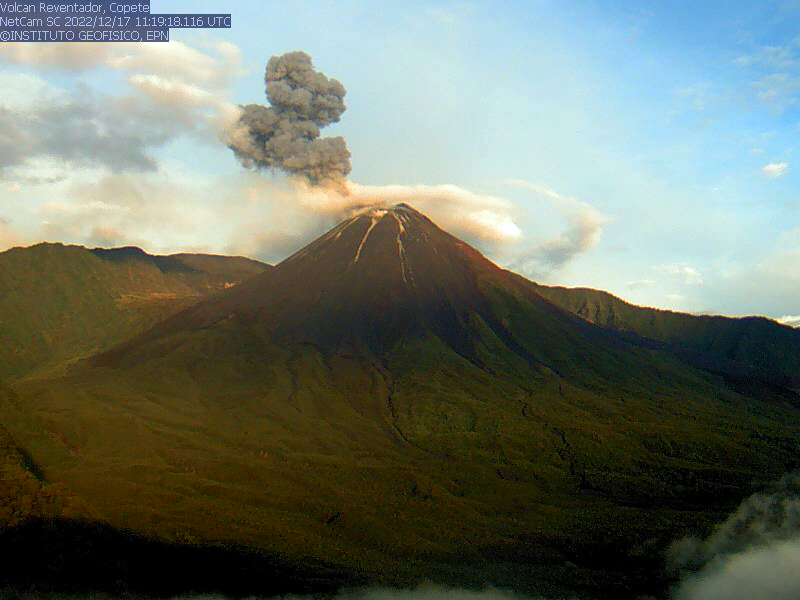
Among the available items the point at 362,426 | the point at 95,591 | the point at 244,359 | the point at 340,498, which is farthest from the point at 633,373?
the point at 95,591

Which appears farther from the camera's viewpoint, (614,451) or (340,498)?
(614,451)

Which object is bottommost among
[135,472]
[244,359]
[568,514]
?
[568,514]

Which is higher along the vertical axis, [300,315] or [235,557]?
[300,315]

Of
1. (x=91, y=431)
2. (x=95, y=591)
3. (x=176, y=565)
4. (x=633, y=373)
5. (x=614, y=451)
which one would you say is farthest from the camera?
(x=633, y=373)

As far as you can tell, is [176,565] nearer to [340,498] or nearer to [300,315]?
[340,498]

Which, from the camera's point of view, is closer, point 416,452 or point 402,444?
point 416,452

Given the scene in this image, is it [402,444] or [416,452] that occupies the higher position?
[402,444]

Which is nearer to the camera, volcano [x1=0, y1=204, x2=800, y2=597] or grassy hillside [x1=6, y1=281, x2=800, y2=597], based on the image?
grassy hillside [x1=6, y1=281, x2=800, y2=597]

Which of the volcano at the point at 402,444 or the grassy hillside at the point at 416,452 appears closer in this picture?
the grassy hillside at the point at 416,452
